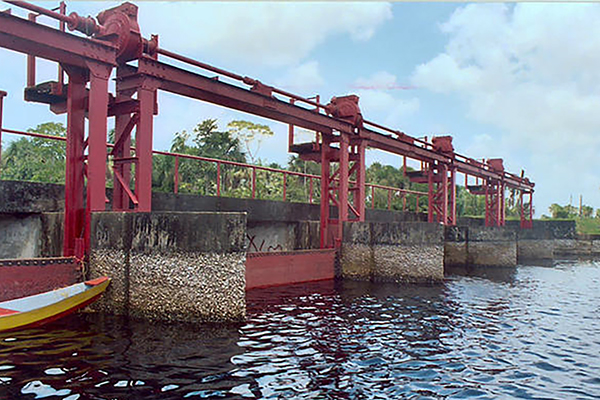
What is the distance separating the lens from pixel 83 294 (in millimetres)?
7477

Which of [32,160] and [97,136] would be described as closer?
[97,136]

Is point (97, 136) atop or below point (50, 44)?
below

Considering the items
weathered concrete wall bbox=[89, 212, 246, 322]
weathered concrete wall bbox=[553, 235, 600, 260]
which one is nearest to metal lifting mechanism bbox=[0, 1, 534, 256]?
weathered concrete wall bbox=[89, 212, 246, 322]

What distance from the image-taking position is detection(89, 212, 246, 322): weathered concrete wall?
763cm

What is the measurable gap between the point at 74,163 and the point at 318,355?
564 centimetres

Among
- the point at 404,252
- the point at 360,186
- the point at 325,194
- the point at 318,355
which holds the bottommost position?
the point at 318,355

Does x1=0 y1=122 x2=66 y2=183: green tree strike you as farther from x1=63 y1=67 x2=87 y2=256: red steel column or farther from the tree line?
x1=63 y1=67 x2=87 y2=256: red steel column

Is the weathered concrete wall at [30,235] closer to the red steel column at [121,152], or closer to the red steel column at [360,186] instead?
the red steel column at [121,152]

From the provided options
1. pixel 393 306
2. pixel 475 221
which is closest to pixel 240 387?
pixel 393 306

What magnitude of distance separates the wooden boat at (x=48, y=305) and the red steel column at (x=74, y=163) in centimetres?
131

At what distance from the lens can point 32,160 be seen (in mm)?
27234

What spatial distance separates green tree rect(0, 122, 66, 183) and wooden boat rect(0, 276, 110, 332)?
18617mm

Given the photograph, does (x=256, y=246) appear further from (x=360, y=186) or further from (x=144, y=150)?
(x=144, y=150)

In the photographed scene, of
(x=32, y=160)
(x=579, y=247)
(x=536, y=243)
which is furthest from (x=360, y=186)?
(x=579, y=247)
